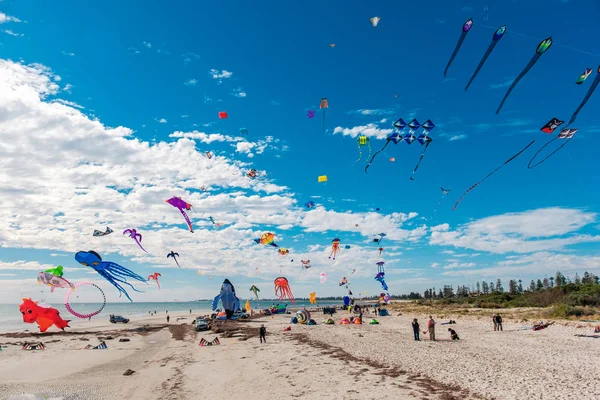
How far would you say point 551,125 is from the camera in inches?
590

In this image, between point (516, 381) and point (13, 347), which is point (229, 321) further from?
point (516, 381)

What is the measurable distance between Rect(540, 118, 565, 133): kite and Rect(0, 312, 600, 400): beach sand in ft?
32.2

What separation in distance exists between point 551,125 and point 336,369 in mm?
14528

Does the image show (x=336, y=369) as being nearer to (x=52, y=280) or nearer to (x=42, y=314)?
(x=52, y=280)

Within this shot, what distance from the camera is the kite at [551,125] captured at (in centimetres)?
1473

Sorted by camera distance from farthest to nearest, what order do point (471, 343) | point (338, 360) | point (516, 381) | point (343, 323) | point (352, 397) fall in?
point (343, 323)
point (471, 343)
point (338, 360)
point (516, 381)
point (352, 397)

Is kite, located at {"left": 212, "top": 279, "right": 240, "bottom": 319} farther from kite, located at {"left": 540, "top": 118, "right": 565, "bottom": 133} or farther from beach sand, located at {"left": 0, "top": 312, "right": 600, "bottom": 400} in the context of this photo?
kite, located at {"left": 540, "top": 118, "right": 565, "bottom": 133}

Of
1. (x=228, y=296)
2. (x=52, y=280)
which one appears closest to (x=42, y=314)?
(x=52, y=280)

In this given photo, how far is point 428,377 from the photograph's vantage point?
14.5 metres

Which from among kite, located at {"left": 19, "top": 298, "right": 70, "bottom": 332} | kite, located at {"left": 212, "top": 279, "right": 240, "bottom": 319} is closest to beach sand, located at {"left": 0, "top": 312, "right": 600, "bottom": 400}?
kite, located at {"left": 19, "top": 298, "right": 70, "bottom": 332}

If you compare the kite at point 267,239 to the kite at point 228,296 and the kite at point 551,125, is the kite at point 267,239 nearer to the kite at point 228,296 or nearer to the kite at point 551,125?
the kite at point 228,296

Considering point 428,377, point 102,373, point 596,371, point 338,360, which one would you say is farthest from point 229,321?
point 596,371

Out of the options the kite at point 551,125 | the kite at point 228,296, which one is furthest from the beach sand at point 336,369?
the kite at point 551,125

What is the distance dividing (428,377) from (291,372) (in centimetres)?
631
